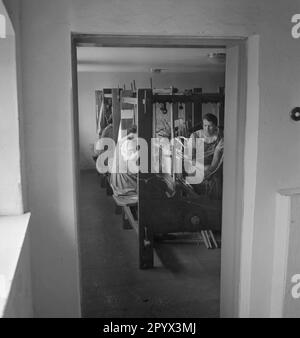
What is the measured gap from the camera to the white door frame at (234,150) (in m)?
1.87

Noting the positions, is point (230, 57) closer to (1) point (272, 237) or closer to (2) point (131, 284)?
(1) point (272, 237)

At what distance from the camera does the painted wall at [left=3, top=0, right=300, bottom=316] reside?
67.8 inches

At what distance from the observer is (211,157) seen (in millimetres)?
4125

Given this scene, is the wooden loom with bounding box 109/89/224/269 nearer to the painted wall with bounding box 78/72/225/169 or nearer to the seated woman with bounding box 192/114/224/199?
the seated woman with bounding box 192/114/224/199

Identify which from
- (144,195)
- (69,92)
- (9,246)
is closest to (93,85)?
(144,195)

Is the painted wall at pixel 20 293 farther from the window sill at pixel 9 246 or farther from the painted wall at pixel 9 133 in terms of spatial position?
the painted wall at pixel 9 133

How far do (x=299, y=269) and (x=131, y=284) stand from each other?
5.37 ft

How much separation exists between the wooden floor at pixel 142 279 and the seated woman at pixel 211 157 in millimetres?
611

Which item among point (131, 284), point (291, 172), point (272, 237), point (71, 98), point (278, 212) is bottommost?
point (131, 284)

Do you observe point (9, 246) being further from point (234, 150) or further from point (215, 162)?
point (215, 162)

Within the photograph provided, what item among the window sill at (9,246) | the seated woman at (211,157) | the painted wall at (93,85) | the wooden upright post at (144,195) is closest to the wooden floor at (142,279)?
the wooden upright post at (144,195)

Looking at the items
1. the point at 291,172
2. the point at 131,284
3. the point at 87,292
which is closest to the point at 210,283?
the point at 131,284

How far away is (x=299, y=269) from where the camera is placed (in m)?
1.96

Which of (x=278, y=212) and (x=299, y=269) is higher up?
(x=278, y=212)
